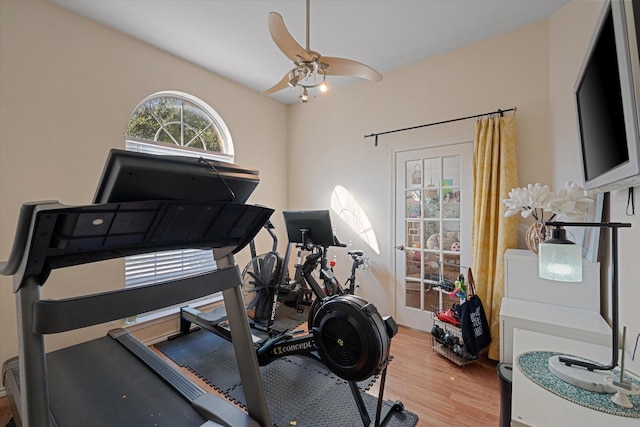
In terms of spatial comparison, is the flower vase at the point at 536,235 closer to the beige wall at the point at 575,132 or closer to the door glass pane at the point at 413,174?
the beige wall at the point at 575,132

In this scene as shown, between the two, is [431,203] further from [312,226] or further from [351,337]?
[351,337]

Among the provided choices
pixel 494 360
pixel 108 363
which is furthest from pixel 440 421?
pixel 108 363

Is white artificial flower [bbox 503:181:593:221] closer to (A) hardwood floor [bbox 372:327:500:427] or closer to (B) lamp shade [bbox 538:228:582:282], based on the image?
(B) lamp shade [bbox 538:228:582:282]

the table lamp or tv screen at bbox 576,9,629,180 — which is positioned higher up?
tv screen at bbox 576,9,629,180

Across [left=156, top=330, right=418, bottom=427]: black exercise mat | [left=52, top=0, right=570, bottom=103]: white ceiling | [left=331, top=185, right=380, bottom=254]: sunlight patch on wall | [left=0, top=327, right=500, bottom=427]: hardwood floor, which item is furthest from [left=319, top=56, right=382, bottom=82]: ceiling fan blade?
→ [left=0, top=327, right=500, bottom=427]: hardwood floor

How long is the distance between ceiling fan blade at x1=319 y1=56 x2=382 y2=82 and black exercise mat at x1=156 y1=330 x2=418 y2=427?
212 cm

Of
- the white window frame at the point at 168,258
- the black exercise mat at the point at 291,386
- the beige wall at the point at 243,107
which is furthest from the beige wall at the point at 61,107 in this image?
the black exercise mat at the point at 291,386

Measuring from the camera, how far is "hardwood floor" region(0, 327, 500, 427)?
6.10 feet

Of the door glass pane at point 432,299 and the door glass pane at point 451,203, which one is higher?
the door glass pane at point 451,203

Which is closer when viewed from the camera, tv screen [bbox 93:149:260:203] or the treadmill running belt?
tv screen [bbox 93:149:260:203]

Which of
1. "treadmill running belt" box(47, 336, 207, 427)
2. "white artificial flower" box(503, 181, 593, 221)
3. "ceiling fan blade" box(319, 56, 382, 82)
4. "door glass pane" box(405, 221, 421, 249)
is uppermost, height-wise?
"ceiling fan blade" box(319, 56, 382, 82)

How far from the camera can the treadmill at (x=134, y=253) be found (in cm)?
73

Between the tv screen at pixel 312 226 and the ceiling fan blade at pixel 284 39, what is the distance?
138 centimetres

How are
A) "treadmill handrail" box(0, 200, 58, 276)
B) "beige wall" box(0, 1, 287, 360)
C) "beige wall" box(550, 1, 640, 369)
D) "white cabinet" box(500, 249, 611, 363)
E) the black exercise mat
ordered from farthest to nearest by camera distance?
"beige wall" box(0, 1, 287, 360)
the black exercise mat
"white cabinet" box(500, 249, 611, 363)
"beige wall" box(550, 1, 640, 369)
"treadmill handrail" box(0, 200, 58, 276)
